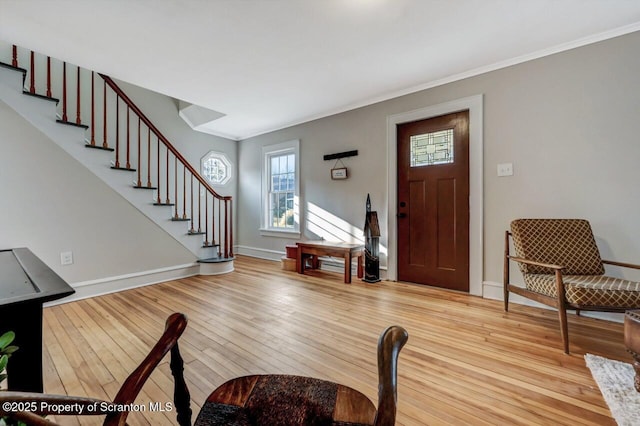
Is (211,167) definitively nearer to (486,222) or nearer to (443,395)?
(486,222)

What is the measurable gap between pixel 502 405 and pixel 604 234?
2.08 m

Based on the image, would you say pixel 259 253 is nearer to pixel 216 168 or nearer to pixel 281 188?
pixel 281 188

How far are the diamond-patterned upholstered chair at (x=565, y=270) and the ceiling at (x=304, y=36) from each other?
5.49 feet

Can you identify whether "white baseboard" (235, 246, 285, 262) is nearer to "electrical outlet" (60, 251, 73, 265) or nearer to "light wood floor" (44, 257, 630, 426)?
"light wood floor" (44, 257, 630, 426)

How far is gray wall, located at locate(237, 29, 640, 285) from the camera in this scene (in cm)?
234

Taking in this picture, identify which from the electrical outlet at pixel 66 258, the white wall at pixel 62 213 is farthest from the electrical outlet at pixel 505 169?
the electrical outlet at pixel 66 258

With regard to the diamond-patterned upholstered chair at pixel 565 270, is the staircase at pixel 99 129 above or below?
above

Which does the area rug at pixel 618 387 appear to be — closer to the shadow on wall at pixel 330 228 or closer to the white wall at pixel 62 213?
the shadow on wall at pixel 330 228

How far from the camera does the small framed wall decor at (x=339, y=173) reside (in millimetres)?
4148

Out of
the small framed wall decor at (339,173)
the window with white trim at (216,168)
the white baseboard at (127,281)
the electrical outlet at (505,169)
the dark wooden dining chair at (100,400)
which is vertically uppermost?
the window with white trim at (216,168)

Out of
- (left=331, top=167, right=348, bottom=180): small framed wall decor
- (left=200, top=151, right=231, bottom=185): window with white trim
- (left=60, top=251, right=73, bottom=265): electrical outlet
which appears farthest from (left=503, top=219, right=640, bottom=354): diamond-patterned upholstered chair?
(left=200, top=151, right=231, bottom=185): window with white trim

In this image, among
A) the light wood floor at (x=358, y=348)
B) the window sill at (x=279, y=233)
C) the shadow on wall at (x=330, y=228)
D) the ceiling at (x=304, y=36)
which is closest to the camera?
the light wood floor at (x=358, y=348)

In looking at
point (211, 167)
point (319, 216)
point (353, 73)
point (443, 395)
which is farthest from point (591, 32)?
point (211, 167)

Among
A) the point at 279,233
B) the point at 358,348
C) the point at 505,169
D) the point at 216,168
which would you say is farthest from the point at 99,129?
the point at 505,169
